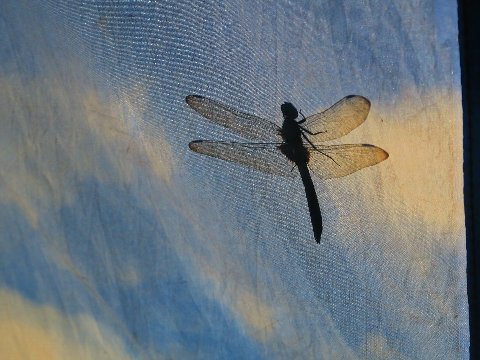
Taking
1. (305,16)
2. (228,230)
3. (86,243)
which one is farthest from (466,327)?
(86,243)

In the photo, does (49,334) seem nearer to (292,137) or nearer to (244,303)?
(244,303)

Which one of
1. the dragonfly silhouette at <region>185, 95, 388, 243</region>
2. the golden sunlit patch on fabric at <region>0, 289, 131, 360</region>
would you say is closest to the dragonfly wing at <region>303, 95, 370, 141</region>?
the dragonfly silhouette at <region>185, 95, 388, 243</region>

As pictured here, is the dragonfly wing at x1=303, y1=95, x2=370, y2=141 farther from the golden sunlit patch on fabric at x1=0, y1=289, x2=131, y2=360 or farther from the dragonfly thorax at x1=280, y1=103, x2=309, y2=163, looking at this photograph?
the golden sunlit patch on fabric at x1=0, y1=289, x2=131, y2=360

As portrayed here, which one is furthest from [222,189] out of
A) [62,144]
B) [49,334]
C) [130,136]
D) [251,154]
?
[49,334]

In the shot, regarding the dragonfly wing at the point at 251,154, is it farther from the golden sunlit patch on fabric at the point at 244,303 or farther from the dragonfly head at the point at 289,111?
the golden sunlit patch on fabric at the point at 244,303

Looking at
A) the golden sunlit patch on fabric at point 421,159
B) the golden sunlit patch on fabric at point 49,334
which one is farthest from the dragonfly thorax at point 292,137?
the golden sunlit patch on fabric at point 49,334
